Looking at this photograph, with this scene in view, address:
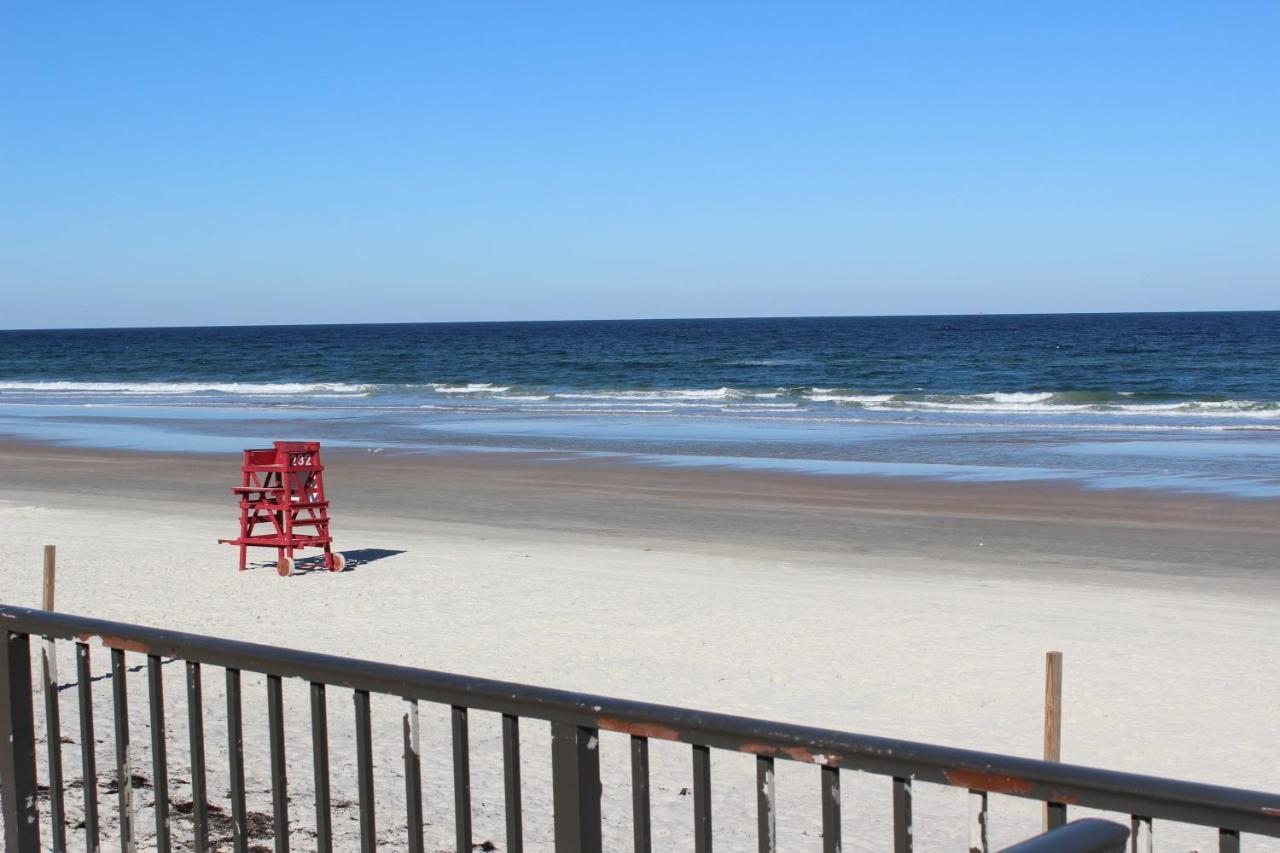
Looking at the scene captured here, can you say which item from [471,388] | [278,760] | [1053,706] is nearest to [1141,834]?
[278,760]

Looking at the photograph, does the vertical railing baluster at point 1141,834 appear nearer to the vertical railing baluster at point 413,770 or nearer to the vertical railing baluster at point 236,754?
the vertical railing baluster at point 413,770

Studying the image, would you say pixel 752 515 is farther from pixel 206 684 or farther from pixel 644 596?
pixel 206 684

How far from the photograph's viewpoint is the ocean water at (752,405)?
25.3 meters

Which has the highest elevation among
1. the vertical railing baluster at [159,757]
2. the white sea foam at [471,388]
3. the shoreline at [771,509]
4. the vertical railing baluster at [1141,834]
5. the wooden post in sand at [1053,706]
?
the vertical railing baluster at [1141,834]

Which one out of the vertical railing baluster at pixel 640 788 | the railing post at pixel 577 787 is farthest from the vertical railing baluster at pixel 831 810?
the railing post at pixel 577 787

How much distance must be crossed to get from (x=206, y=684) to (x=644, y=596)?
165 inches

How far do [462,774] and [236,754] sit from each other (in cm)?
67

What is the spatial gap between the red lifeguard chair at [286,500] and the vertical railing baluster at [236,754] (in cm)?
976

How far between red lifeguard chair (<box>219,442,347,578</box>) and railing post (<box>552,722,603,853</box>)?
34.7ft

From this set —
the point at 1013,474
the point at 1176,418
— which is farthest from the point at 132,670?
the point at 1176,418

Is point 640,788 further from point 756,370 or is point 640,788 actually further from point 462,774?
point 756,370

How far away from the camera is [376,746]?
724 centimetres

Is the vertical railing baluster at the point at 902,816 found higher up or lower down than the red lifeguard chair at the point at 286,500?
higher up

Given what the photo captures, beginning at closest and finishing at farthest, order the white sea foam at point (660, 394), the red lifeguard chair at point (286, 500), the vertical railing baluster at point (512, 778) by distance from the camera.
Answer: the vertical railing baluster at point (512, 778) < the red lifeguard chair at point (286, 500) < the white sea foam at point (660, 394)
